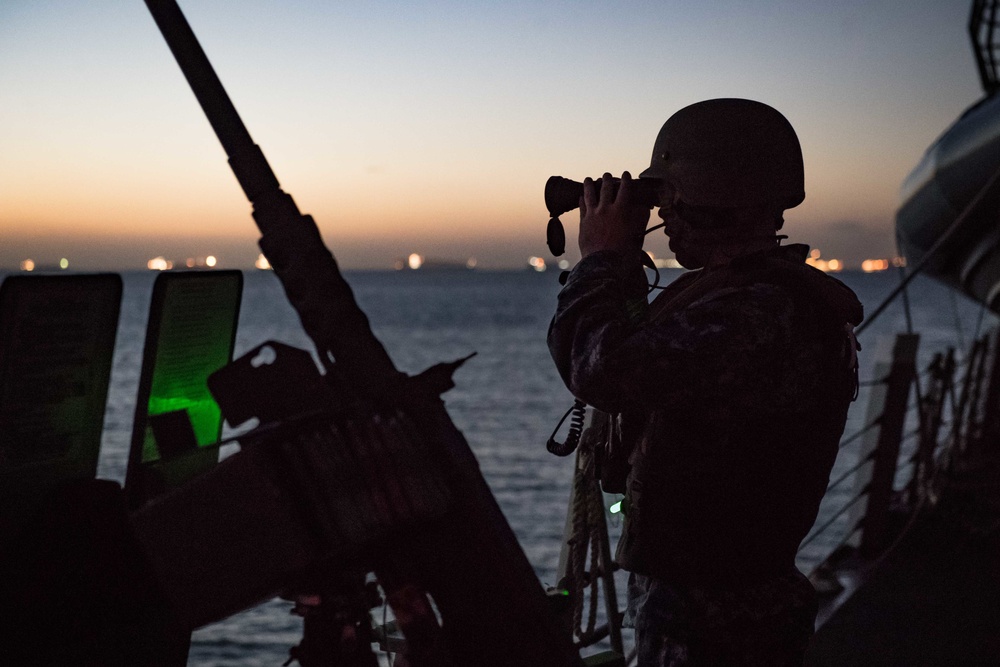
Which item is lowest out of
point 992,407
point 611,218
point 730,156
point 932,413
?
point 992,407

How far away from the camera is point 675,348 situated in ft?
6.25

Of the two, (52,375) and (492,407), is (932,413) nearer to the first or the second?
(52,375)

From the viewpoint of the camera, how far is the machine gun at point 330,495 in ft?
6.07

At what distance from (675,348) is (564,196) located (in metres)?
0.45

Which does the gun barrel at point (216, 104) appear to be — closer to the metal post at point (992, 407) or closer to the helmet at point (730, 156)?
the helmet at point (730, 156)

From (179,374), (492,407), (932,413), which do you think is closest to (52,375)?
(179,374)

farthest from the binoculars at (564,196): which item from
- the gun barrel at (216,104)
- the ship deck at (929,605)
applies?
the ship deck at (929,605)

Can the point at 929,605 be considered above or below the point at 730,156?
Answer: below

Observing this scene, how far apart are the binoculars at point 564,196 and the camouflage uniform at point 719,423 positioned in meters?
0.14

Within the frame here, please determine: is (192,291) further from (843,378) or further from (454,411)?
(454,411)

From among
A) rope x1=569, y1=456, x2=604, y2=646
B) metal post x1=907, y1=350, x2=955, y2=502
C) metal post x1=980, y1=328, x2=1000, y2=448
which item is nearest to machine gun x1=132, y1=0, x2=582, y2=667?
rope x1=569, y1=456, x2=604, y2=646

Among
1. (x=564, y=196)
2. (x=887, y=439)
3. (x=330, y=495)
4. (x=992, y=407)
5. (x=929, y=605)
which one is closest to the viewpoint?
(x=330, y=495)

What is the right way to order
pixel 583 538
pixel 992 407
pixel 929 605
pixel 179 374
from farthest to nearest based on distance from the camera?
pixel 992 407
pixel 929 605
pixel 583 538
pixel 179 374

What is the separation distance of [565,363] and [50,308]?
133 cm
